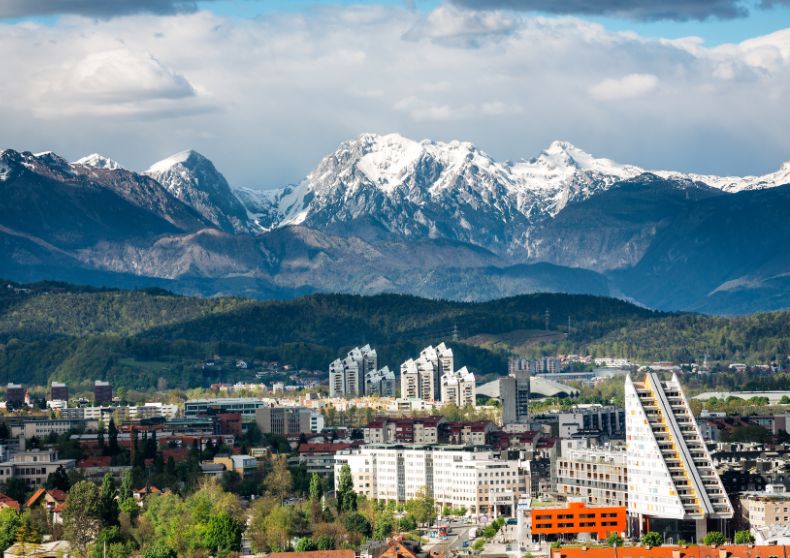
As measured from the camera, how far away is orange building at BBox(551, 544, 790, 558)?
104 m

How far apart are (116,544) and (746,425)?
83.3 metres

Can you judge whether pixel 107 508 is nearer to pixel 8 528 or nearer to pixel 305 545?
pixel 8 528

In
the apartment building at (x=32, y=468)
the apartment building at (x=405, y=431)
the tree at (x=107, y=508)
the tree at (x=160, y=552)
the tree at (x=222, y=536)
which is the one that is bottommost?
the tree at (x=160, y=552)

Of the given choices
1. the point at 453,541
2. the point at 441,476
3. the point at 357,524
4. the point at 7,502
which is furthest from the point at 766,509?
the point at 7,502

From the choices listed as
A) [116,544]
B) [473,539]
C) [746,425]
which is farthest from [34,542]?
[746,425]

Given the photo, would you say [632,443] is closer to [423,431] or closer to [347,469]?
[347,469]

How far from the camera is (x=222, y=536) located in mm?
117188

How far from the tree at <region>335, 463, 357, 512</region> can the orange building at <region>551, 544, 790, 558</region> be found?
87.8 feet

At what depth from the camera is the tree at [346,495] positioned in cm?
13325

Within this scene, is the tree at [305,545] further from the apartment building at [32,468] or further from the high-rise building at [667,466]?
the apartment building at [32,468]

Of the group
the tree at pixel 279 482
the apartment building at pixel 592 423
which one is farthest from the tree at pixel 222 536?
the apartment building at pixel 592 423

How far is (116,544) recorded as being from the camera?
11688 cm

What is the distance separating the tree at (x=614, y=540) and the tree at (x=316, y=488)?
22.9 m

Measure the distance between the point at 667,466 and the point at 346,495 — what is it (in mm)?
20590
